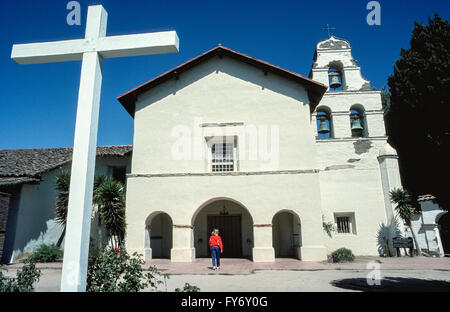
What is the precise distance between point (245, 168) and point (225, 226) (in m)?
3.74

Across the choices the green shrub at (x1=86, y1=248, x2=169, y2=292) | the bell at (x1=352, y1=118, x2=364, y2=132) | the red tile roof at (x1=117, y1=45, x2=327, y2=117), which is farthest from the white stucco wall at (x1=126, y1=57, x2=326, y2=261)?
the green shrub at (x1=86, y1=248, x2=169, y2=292)

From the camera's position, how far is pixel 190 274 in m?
10.1

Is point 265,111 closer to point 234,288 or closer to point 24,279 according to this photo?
point 234,288

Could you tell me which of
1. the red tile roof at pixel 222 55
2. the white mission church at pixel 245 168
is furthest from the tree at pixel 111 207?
the red tile roof at pixel 222 55

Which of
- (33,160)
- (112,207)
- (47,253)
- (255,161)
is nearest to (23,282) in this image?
(112,207)

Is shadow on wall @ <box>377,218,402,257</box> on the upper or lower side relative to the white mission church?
lower

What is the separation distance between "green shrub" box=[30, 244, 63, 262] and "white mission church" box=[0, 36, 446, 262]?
127 cm

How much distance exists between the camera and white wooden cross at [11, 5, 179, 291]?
11.9ft

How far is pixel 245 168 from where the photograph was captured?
14.4 m

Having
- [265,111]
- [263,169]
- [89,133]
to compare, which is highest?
[265,111]

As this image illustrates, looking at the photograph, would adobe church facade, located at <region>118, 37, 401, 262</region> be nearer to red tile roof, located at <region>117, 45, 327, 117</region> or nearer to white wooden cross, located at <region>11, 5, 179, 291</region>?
red tile roof, located at <region>117, 45, 327, 117</region>

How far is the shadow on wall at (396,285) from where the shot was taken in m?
7.32
